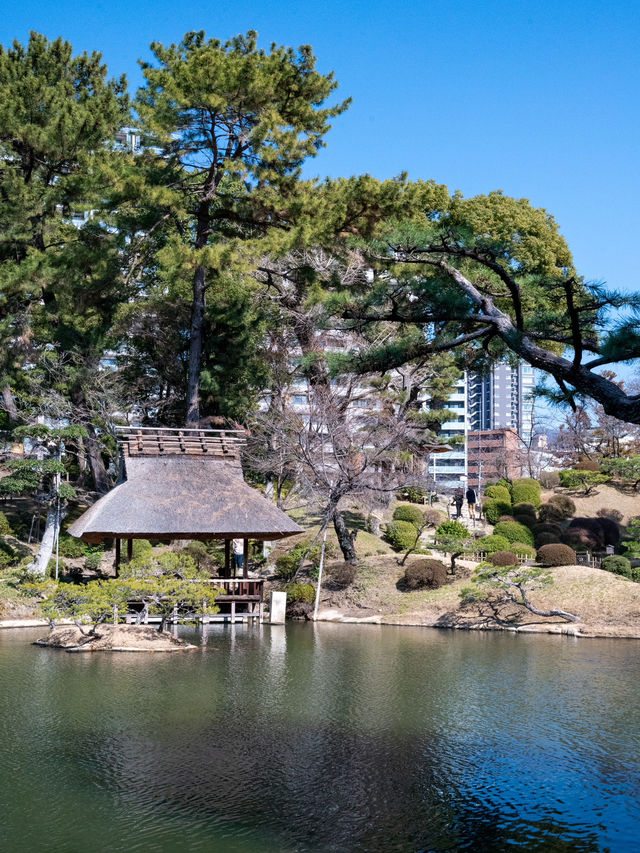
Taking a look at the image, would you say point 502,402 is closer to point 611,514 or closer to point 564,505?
point 611,514

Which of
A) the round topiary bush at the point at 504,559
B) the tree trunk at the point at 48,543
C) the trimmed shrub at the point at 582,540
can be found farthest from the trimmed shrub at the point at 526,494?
the tree trunk at the point at 48,543

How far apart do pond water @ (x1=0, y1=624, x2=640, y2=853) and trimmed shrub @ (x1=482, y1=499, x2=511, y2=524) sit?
17.4 metres

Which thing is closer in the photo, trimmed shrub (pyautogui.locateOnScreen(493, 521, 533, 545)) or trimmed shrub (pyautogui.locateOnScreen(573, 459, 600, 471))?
trimmed shrub (pyautogui.locateOnScreen(493, 521, 533, 545))

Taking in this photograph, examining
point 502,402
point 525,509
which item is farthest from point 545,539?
point 502,402

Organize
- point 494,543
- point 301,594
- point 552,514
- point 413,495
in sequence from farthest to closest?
point 413,495 → point 552,514 → point 494,543 → point 301,594

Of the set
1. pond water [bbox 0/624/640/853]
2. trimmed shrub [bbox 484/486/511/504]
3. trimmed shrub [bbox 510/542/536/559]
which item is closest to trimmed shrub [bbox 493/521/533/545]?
trimmed shrub [bbox 510/542/536/559]

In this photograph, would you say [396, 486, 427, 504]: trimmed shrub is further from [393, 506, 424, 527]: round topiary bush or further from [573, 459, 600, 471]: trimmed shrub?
[573, 459, 600, 471]: trimmed shrub

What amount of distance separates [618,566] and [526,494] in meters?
10.5

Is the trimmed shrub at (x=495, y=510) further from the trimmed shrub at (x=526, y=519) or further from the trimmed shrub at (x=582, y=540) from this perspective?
the trimmed shrub at (x=582, y=540)

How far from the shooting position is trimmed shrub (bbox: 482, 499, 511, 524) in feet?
111

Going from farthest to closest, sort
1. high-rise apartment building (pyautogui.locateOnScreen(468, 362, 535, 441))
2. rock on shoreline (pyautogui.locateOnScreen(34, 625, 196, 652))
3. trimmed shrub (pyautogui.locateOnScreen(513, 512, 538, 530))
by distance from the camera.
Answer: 1. high-rise apartment building (pyautogui.locateOnScreen(468, 362, 535, 441))
2. trimmed shrub (pyautogui.locateOnScreen(513, 512, 538, 530))
3. rock on shoreline (pyautogui.locateOnScreen(34, 625, 196, 652))

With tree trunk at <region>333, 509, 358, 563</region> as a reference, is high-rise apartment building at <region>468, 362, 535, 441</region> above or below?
above

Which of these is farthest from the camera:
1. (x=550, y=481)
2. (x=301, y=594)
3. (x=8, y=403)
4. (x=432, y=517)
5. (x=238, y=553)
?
(x=550, y=481)

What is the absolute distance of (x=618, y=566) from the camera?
2450 cm
